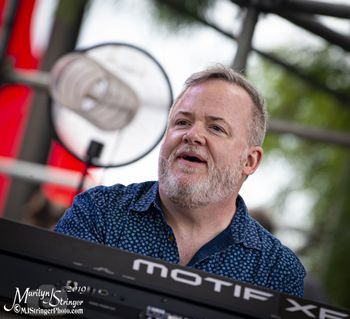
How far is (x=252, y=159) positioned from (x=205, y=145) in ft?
0.65

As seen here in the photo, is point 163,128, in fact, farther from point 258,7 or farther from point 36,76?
point 36,76

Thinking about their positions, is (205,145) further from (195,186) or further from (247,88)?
(247,88)

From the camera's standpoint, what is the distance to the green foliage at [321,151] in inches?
156

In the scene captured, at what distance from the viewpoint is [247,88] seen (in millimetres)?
1864

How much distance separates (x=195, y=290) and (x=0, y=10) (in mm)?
3824

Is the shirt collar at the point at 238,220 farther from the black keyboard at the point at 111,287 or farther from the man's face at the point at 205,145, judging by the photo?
the black keyboard at the point at 111,287

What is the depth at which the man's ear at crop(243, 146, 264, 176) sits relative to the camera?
6.20 ft

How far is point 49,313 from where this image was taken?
1.32 meters

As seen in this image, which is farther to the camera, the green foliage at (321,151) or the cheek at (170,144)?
the green foliage at (321,151)

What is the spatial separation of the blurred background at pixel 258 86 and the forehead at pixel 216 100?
263 mm

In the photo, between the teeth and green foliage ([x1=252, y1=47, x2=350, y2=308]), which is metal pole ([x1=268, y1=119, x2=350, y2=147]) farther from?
the teeth

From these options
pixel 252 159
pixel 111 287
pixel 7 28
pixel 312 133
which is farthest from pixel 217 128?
pixel 7 28

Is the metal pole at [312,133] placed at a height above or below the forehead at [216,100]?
above

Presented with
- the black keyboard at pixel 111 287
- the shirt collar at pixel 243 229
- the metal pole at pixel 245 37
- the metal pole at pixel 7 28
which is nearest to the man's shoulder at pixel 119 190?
the shirt collar at pixel 243 229
